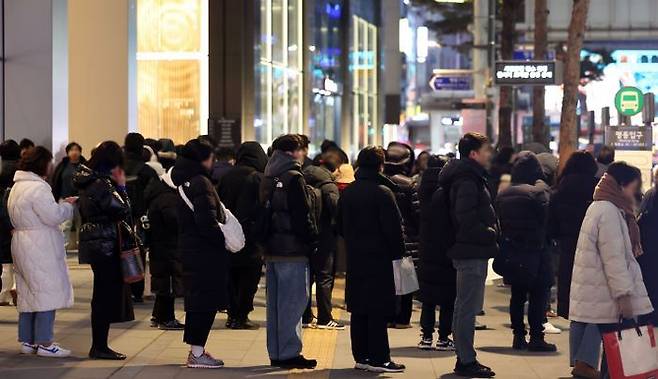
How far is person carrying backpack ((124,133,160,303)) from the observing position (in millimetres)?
13906

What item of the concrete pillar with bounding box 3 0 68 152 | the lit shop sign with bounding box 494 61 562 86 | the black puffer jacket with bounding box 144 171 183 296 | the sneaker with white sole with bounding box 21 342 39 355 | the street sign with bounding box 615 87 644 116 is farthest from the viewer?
the street sign with bounding box 615 87 644 116

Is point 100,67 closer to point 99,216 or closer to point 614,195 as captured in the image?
point 99,216

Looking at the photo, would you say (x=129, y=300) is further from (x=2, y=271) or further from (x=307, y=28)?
(x=307, y=28)

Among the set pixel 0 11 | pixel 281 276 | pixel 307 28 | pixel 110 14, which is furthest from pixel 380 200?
pixel 307 28

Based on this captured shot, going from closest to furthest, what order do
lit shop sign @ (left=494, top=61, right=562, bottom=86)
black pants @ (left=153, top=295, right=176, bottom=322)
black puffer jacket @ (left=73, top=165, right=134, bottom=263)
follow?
black puffer jacket @ (left=73, top=165, right=134, bottom=263), black pants @ (left=153, top=295, right=176, bottom=322), lit shop sign @ (left=494, top=61, right=562, bottom=86)

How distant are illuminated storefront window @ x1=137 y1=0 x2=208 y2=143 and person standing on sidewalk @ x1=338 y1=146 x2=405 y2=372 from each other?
1488 centimetres

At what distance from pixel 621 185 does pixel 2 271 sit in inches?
292

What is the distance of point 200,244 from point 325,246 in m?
3.05

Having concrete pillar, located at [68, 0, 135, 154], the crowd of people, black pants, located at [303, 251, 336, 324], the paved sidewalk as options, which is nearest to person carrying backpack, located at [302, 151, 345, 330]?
black pants, located at [303, 251, 336, 324]

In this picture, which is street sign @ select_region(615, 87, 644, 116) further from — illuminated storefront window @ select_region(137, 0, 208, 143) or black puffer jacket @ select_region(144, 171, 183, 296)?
black puffer jacket @ select_region(144, 171, 183, 296)

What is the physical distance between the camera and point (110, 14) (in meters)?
20.5

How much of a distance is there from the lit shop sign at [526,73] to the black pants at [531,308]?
1133 centimetres

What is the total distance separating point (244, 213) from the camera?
12359 millimetres

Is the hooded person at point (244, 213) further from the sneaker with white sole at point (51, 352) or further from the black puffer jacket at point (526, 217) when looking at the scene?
the black puffer jacket at point (526, 217)
